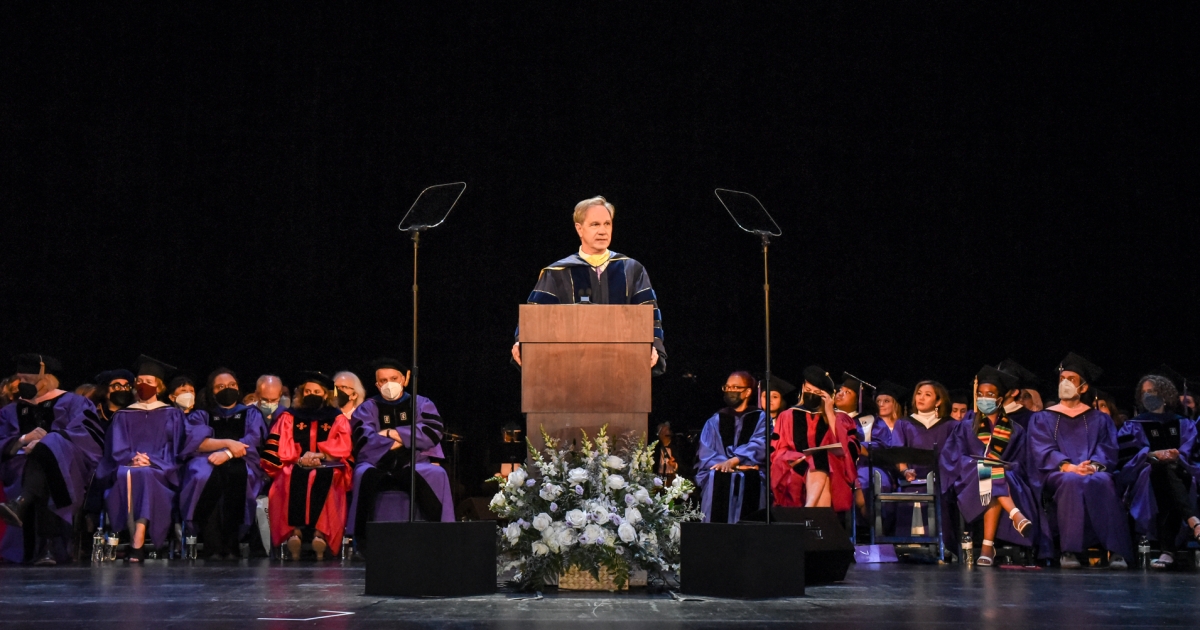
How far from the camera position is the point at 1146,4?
1053 centimetres

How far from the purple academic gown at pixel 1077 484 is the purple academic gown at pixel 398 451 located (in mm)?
4277

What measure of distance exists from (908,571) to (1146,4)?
20.6ft

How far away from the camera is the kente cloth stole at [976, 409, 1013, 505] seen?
8359 mm

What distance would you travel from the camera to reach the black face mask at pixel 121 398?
8719 mm

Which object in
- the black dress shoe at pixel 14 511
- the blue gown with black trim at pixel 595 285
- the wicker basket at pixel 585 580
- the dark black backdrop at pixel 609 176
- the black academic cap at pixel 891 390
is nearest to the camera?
the wicker basket at pixel 585 580

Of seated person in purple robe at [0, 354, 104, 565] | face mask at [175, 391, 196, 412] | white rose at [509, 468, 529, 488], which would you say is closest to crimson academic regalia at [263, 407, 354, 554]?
face mask at [175, 391, 196, 412]

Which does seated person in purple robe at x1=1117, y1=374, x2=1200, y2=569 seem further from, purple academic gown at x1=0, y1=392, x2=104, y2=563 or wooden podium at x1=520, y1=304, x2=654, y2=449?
purple academic gown at x1=0, y1=392, x2=104, y2=563

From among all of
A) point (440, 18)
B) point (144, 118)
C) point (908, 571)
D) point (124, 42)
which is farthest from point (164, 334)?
point (908, 571)

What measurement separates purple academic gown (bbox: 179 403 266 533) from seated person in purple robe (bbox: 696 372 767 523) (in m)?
3.44

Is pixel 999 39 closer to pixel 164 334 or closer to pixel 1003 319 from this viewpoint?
pixel 1003 319

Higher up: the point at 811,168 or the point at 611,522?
the point at 811,168

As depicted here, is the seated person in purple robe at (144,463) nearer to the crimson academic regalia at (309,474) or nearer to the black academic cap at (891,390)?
the crimson academic regalia at (309,474)

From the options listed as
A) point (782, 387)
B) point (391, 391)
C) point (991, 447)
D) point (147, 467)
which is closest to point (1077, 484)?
point (991, 447)

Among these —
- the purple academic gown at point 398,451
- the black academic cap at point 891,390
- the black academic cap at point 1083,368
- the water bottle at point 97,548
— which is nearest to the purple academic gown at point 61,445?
the water bottle at point 97,548
